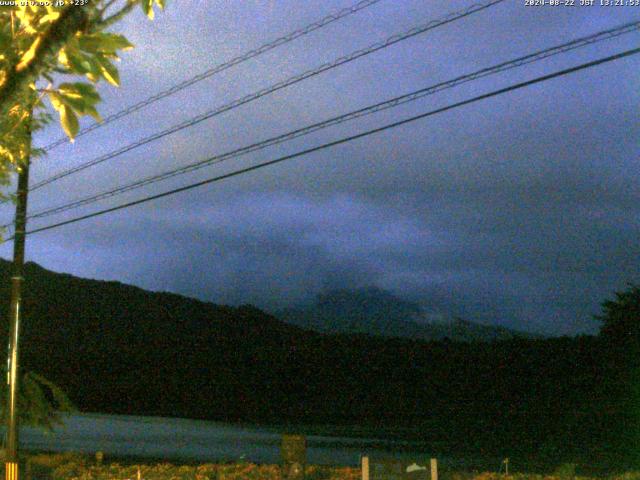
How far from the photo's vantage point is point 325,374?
59250 mm

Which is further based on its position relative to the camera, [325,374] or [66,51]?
[325,374]

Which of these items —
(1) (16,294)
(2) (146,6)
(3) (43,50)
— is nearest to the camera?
(3) (43,50)

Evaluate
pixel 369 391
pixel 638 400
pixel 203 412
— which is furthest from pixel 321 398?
pixel 638 400

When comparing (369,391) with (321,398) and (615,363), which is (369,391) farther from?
(615,363)

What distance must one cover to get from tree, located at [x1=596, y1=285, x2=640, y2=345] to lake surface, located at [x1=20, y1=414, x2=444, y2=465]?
53.9ft

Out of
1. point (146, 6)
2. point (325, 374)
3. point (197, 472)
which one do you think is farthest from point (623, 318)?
point (146, 6)

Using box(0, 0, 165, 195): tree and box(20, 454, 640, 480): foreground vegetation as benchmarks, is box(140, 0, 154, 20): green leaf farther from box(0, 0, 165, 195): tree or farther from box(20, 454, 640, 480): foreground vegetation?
box(20, 454, 640, 480): foreground vegetation

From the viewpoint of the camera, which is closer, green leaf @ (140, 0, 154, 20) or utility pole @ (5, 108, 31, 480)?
green leaf @ (140, 0, 154, 20)

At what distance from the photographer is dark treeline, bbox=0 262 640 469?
3484cm

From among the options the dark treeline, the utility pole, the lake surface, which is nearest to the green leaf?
the utility pole

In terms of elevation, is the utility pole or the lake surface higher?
the utility pole

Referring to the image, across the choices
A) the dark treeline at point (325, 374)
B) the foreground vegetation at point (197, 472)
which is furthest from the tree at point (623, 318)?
the foreground vegetation at point (197, 472)

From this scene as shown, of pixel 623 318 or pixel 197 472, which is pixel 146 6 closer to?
pixel 197 472

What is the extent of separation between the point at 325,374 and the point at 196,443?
27615 mm
